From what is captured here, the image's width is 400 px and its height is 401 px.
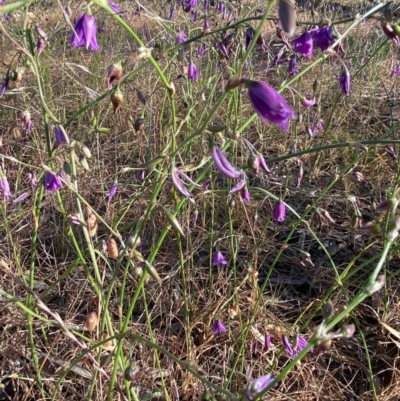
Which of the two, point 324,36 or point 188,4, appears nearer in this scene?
point 324,36

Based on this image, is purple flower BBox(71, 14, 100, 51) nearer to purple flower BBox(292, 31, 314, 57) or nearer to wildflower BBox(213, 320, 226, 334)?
purple flower BBox(292, 31, 314, 57)

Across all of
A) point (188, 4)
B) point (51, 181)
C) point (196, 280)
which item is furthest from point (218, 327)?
point (188, 4)

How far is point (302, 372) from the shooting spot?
1637mm

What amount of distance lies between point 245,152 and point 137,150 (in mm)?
564

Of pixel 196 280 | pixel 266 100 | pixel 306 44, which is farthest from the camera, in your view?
pixel 196 280

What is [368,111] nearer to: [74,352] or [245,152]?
[245,152]

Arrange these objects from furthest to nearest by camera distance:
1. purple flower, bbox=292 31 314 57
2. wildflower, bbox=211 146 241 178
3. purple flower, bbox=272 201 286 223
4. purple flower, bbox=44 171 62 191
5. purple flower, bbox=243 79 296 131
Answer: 1. purple flower, bbox=292 31 314 57
2. purple flower, bbox=272 201 286 223
3. purple flower, bbox=44 171 62 191
4. wildflower, bbox=211 146 241 178
5. purple flower, bbox=243 79 296 131

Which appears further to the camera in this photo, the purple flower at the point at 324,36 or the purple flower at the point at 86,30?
the purple flower at the point at 324,36

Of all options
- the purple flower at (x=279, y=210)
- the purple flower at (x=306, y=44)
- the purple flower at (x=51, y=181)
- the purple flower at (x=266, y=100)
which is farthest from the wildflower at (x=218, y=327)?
the purple flower at (x=266, y=100)

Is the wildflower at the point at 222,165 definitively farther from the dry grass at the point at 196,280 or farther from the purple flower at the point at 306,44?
the purple flower at the point at 306,44

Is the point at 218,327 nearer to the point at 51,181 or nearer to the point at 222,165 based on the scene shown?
the point at 51,181

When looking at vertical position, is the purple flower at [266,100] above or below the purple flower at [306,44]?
above

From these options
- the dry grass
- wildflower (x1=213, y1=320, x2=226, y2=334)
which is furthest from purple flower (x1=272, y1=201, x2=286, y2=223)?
wildflower (x1=213, y1=320, x2=226, y2=334)

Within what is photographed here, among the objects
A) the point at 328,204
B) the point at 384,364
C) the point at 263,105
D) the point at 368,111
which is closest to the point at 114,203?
the point at 328,204
